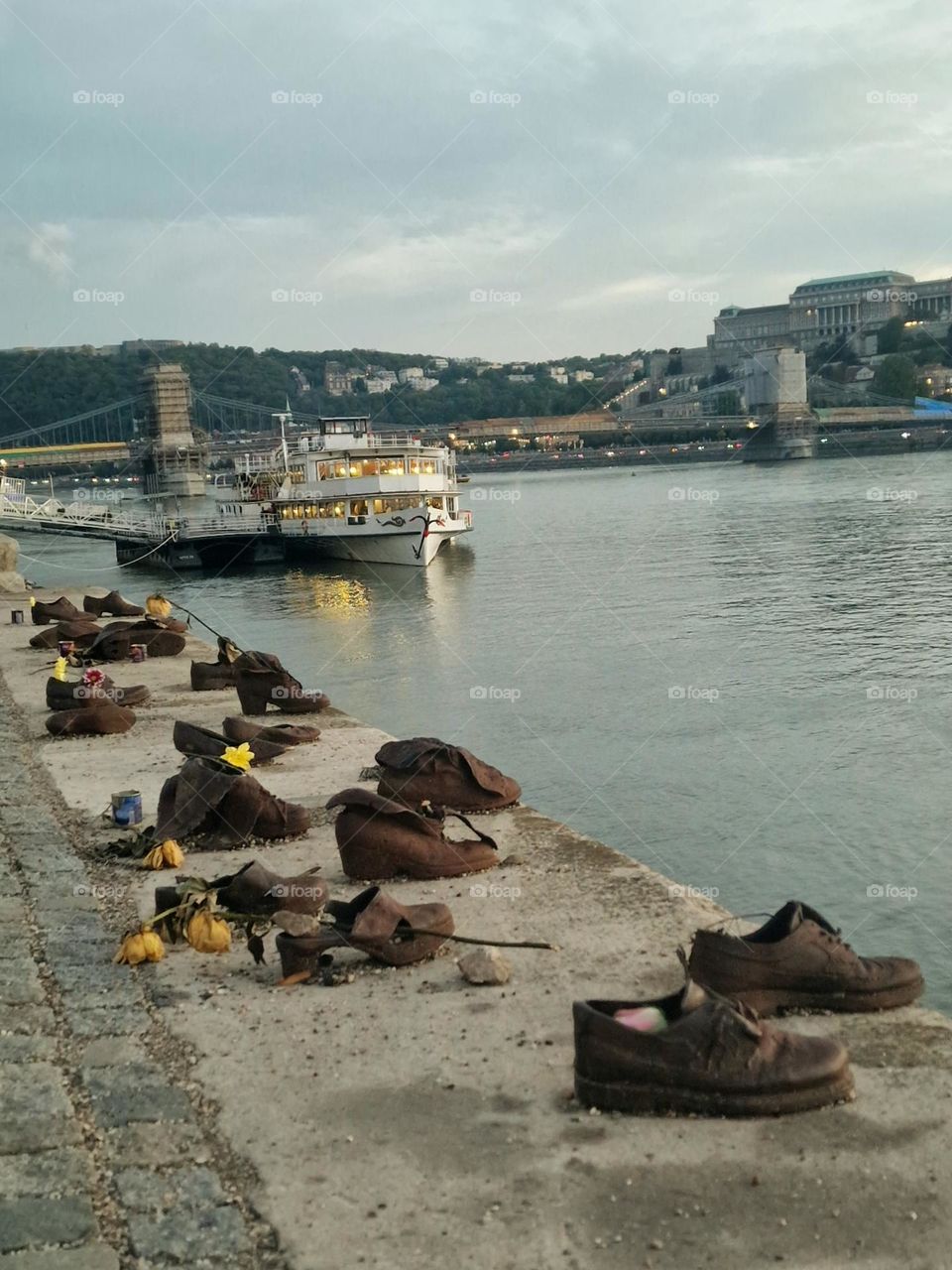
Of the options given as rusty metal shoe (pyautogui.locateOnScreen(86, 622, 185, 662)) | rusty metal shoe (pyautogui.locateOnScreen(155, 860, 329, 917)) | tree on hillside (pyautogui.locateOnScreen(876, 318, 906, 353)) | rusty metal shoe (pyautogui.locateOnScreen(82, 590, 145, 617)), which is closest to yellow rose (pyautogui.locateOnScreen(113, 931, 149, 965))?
rusty metal shoe (pyautogui.locateOnScreen(155, 860, 329, 917))

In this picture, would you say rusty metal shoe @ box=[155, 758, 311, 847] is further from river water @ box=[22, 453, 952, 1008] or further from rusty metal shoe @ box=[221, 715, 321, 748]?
river water @ box=[22, 453, 952, 1008]

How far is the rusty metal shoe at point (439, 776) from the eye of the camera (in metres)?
9.08

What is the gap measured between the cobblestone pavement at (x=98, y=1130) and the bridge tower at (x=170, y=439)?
399 feet

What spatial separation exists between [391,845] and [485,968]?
1738 mm

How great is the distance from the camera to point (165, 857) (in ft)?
27.2

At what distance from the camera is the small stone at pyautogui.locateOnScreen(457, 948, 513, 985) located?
6160 millimetres

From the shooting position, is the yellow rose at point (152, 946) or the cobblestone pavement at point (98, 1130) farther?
the yellow rose at point (152, 946)

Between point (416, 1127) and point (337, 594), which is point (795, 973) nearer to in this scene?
point (416, 1127)

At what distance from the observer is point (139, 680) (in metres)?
Result: 16.6

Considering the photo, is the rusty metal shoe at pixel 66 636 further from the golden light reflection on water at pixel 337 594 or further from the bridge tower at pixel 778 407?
the bridge tower at pixel 778 407

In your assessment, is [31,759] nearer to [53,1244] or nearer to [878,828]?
[878,828]

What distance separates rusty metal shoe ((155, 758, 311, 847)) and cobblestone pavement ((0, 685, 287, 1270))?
1380 mm

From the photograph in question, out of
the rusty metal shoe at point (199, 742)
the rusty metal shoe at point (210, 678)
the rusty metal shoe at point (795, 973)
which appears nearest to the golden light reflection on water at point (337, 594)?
the rusty metal shoe at point (210, 678)

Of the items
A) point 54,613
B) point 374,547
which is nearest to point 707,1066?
point 54,613
